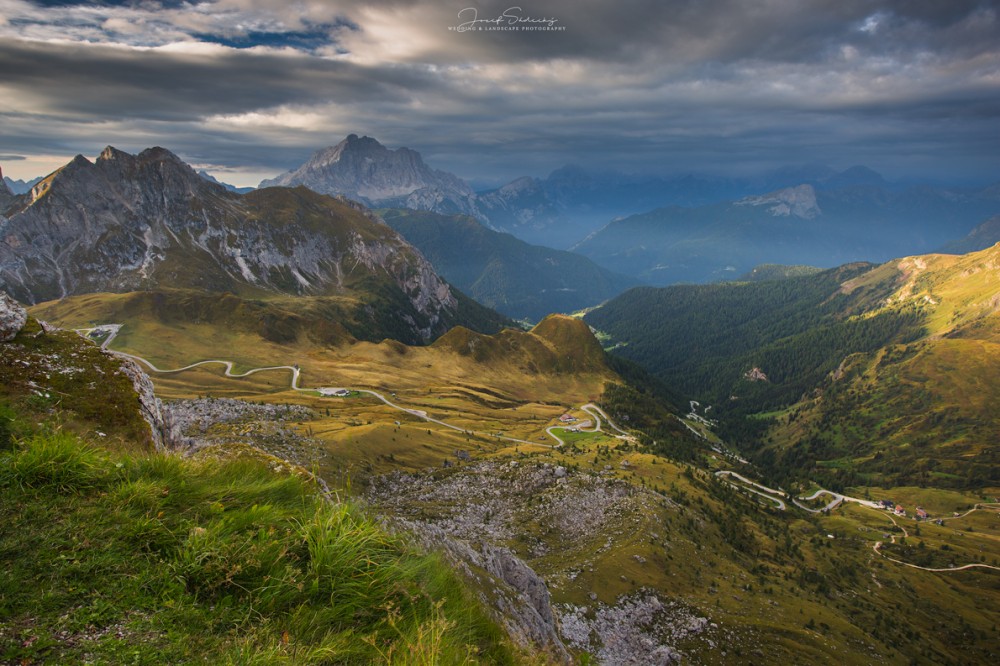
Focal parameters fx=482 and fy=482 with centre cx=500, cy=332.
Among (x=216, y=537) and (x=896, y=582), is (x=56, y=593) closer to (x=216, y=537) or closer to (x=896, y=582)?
(x=216, y=537)

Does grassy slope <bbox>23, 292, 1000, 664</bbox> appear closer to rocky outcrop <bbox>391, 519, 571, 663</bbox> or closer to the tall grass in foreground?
rocky outcrop <bbox>391, 519, 571, 663</bbox>

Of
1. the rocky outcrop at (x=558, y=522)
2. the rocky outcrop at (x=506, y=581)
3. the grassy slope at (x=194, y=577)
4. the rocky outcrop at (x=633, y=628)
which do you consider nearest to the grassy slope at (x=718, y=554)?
the rocky outcrop at (x=558, y=522)

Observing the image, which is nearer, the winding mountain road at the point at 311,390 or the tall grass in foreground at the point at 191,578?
the tall grass in foreground at the point at 191,578

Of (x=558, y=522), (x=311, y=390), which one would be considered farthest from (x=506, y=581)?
(x=311, y=390)

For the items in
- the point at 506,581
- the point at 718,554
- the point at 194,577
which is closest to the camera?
the point at 194,577

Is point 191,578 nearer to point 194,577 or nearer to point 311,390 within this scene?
point 194,577

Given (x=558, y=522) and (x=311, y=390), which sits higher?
(x=558, y=522)

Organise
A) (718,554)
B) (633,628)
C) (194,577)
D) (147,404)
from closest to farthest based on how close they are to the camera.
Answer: (194,577), (147,404), (633,628), (718,554)

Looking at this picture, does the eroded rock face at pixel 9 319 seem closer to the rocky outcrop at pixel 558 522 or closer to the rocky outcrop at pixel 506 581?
the rocky outcrop at pixel 506 581
